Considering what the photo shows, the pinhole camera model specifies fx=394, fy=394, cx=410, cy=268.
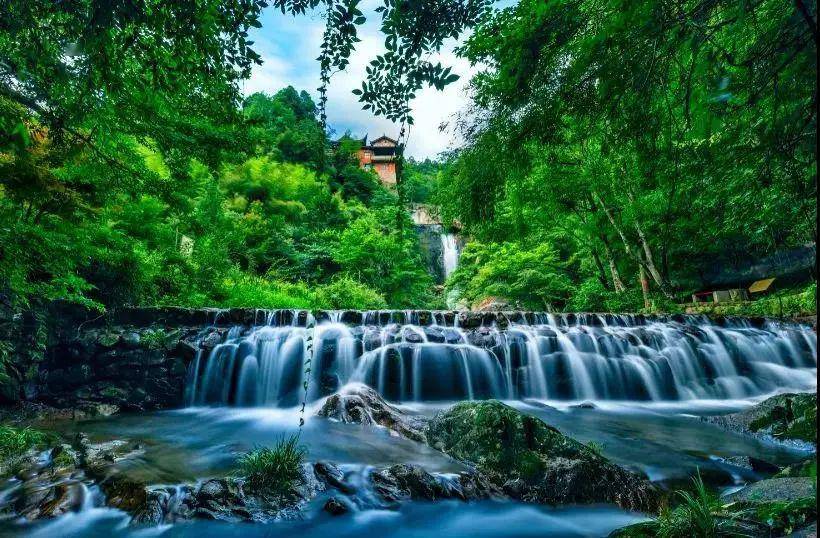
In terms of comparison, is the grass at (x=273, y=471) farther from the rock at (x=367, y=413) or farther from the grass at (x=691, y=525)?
the grass at (x=691, y=525)

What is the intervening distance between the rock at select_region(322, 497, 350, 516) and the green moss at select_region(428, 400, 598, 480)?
1.47 meters

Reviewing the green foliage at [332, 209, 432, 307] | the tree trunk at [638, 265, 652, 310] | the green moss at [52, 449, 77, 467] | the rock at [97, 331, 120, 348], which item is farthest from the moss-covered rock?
the green foliage at [332, 209, 432, 307]

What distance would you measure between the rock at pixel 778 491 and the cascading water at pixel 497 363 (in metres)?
6.12

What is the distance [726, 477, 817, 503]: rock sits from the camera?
102 inches

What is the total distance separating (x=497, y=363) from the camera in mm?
9438

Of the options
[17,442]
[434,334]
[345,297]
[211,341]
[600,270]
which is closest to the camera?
[17,442]

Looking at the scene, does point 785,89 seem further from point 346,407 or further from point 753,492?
point 346,407

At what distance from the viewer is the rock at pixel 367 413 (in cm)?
588

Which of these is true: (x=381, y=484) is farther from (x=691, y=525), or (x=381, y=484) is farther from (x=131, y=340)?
(x=131, y=340)

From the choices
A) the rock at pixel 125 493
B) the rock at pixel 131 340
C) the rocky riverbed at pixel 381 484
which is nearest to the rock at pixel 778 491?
the rocky riverbed at pixel 381 484

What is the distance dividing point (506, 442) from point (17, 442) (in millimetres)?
5826

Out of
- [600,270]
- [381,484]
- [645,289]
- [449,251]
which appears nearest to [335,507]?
[381,484]

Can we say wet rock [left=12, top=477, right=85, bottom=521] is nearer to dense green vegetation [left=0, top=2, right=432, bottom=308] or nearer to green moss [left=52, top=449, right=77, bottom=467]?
green moss [left=52, top=449, right=77, bottom=467]

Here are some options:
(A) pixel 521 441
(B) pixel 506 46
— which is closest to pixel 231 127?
(B) pixel 506 46
